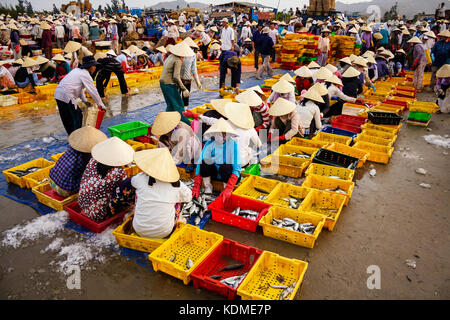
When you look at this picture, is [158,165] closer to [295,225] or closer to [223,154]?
[223,154]

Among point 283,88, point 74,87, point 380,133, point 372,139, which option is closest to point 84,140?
point 74,87

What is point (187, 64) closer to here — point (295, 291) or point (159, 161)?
point (159, 161)

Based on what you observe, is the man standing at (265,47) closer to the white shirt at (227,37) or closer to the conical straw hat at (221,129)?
the white shirt at (227,37)

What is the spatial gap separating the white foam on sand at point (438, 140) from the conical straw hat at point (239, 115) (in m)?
5.07

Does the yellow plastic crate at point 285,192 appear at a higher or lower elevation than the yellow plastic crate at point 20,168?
lower

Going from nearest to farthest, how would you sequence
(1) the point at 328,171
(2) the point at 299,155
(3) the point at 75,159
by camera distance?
(3) the point at 75,159, (1) the point at 328,171, (2) the point at 299,155

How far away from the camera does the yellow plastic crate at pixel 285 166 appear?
5336 millimetres

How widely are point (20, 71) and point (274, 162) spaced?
368 inches

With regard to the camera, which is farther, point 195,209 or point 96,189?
point 195,209

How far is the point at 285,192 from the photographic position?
468cm

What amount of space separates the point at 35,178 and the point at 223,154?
328cm

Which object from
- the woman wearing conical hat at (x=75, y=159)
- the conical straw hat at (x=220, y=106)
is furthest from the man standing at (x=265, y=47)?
the woman wearing conical hat at (x=75, y=159)

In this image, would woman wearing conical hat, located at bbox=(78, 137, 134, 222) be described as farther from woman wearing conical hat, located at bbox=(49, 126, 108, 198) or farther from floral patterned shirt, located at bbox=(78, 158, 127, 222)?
woman wearing conical hat, located at bbox=(49, 126, 108, 198)
